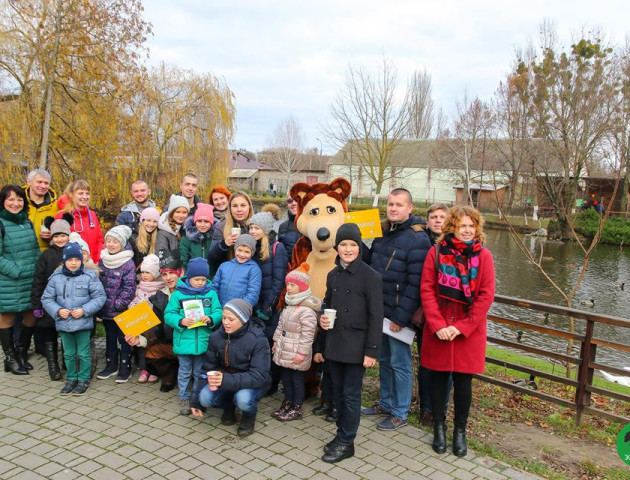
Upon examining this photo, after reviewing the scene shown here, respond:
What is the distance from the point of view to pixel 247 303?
4668 millimetres

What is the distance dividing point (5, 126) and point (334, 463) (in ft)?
37.7

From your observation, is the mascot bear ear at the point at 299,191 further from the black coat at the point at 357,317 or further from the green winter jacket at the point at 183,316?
the black coat at the point at 357,317

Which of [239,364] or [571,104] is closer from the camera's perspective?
[239,364]

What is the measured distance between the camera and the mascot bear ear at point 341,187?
547 cm

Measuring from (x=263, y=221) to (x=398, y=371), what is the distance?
206cm

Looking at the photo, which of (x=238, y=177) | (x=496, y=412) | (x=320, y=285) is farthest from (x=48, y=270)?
(x=238, y=177)

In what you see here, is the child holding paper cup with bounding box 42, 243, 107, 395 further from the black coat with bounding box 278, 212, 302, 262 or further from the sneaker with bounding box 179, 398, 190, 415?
the black coat with bounding box 278, 212, 302, 262

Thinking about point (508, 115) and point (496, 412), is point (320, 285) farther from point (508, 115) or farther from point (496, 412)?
point (508, 115)

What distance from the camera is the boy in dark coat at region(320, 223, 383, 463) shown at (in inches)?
162

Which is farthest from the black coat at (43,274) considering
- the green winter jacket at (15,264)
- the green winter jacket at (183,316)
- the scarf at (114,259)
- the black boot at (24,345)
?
the green winter jacket at (183,316)

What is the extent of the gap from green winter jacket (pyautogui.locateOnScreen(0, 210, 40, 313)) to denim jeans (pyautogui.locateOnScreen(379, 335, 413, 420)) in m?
4.07

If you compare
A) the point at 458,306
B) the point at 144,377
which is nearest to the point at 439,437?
the point at 458,306

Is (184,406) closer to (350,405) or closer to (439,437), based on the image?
(350,405)

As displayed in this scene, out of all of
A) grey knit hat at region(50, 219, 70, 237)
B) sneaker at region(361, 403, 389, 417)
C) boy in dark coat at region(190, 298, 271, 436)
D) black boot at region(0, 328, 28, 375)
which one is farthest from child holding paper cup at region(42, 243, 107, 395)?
sneaker at region(361, 403, 389, 417)
